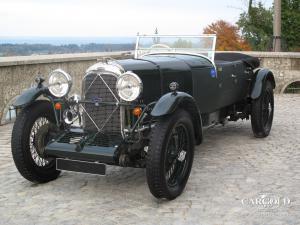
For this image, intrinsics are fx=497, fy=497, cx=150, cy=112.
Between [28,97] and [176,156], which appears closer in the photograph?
[176,156]

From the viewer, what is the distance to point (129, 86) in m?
4.75

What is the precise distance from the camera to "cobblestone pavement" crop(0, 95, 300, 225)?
427 cm

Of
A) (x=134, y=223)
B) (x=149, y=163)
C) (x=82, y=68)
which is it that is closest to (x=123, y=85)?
(x=149, y=163)

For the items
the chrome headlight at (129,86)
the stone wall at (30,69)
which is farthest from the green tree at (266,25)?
A: the chrome headlight at (129,86)

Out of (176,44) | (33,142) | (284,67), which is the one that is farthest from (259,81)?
(284,67)

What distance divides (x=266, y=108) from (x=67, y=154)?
392 centimetres

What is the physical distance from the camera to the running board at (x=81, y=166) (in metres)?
4.59

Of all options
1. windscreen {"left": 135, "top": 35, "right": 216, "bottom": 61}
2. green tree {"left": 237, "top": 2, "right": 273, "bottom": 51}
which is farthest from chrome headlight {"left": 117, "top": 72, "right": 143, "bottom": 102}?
green tree {"left": 237, "top": 2, "right": 273, "bottom": 51}

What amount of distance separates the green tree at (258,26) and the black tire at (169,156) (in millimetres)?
19137

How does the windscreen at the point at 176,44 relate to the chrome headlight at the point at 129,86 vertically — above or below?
above

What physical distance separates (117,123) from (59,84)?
0.77 metres

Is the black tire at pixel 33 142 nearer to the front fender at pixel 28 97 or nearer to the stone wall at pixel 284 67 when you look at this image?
the front fender at pixel 28 97

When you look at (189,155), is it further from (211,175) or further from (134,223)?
(134,223)

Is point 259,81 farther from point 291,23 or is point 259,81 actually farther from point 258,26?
point 258,26
